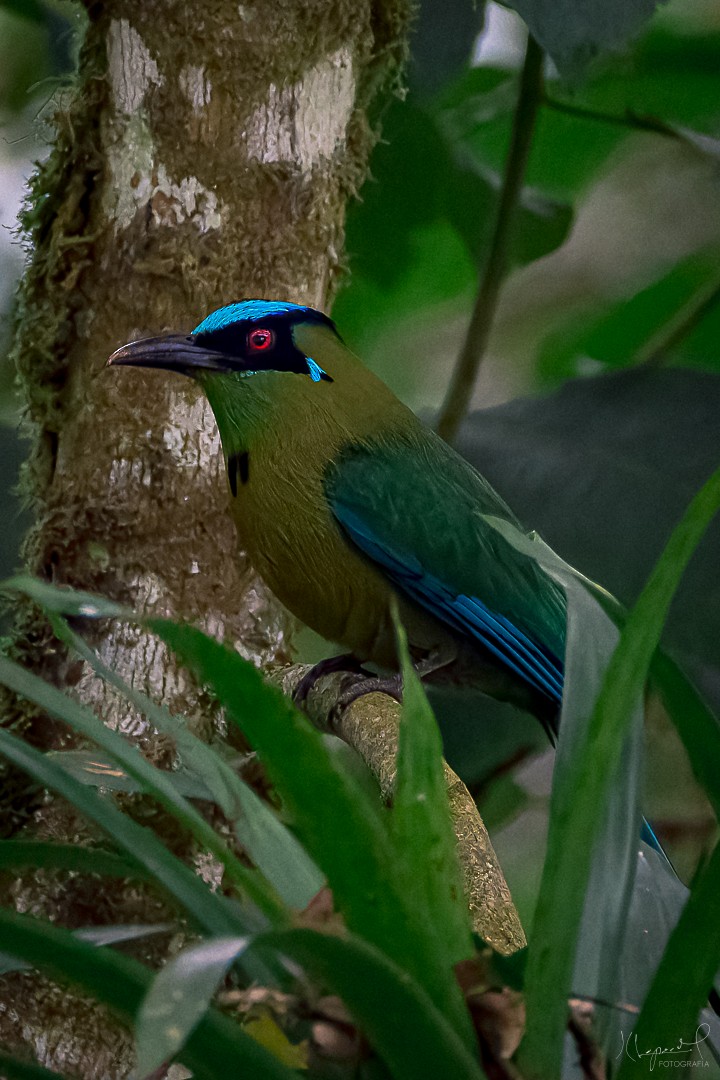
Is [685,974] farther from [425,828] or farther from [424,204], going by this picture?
[424,204]

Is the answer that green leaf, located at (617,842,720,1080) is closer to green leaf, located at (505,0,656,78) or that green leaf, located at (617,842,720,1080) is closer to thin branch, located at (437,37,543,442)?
green leaf, located at (505,0,656,78)

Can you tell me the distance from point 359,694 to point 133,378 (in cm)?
65

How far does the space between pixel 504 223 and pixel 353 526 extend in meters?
0.86

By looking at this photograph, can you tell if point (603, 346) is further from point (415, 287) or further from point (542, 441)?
point (542, 441)

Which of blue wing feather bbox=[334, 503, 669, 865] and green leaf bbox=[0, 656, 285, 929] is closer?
green leaf bbox=[0, 656, 285, 929]

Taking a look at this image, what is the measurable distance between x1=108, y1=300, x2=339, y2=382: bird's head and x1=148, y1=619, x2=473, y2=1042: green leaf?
1.13 metres

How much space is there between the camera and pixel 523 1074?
27.8 inches

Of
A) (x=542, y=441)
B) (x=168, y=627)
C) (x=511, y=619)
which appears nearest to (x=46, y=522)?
(x=511, y=619)

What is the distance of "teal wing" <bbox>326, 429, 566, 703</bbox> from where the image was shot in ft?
6.41

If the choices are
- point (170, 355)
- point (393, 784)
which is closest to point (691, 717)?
point (393, 784)

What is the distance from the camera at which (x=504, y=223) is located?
2.43 meters

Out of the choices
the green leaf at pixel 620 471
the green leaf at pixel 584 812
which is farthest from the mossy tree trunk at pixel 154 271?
the green leaf at pixel 584 812

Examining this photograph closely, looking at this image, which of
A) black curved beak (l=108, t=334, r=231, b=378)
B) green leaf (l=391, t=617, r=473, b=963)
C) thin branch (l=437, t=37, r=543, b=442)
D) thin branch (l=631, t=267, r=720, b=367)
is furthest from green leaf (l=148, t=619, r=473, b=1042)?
thin branch (l=631, t=267, r=720, b=367)

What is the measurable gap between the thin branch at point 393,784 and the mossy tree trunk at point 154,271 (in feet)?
0.44
